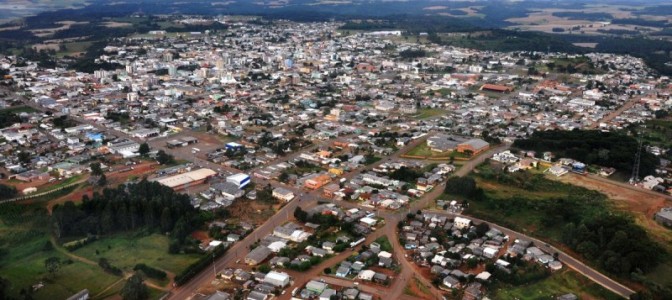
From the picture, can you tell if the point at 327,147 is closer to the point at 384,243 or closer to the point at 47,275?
the point at 384,243

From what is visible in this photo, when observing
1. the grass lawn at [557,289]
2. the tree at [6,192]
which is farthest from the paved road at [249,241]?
the tree at [6,192]

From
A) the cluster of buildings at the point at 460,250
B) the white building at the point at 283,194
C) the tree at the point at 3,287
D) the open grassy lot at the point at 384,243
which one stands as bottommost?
the open grassy lot at the point at 384,243

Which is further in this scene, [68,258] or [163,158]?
[163,158]

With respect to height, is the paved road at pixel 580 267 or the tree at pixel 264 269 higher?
the tree at pixel 264 269

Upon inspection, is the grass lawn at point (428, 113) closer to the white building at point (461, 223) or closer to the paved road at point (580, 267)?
the white building at point (461, 223)

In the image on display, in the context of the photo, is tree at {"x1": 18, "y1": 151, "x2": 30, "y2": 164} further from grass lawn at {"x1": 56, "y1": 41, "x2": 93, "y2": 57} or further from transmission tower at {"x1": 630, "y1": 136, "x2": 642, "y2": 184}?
grass lawn at {"x1": 56, "y1": 41, "x2": 93, "y2": 57}

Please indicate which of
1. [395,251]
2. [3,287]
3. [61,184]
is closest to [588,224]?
[395,251]

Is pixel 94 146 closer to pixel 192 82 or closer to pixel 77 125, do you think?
pixel 77 125
